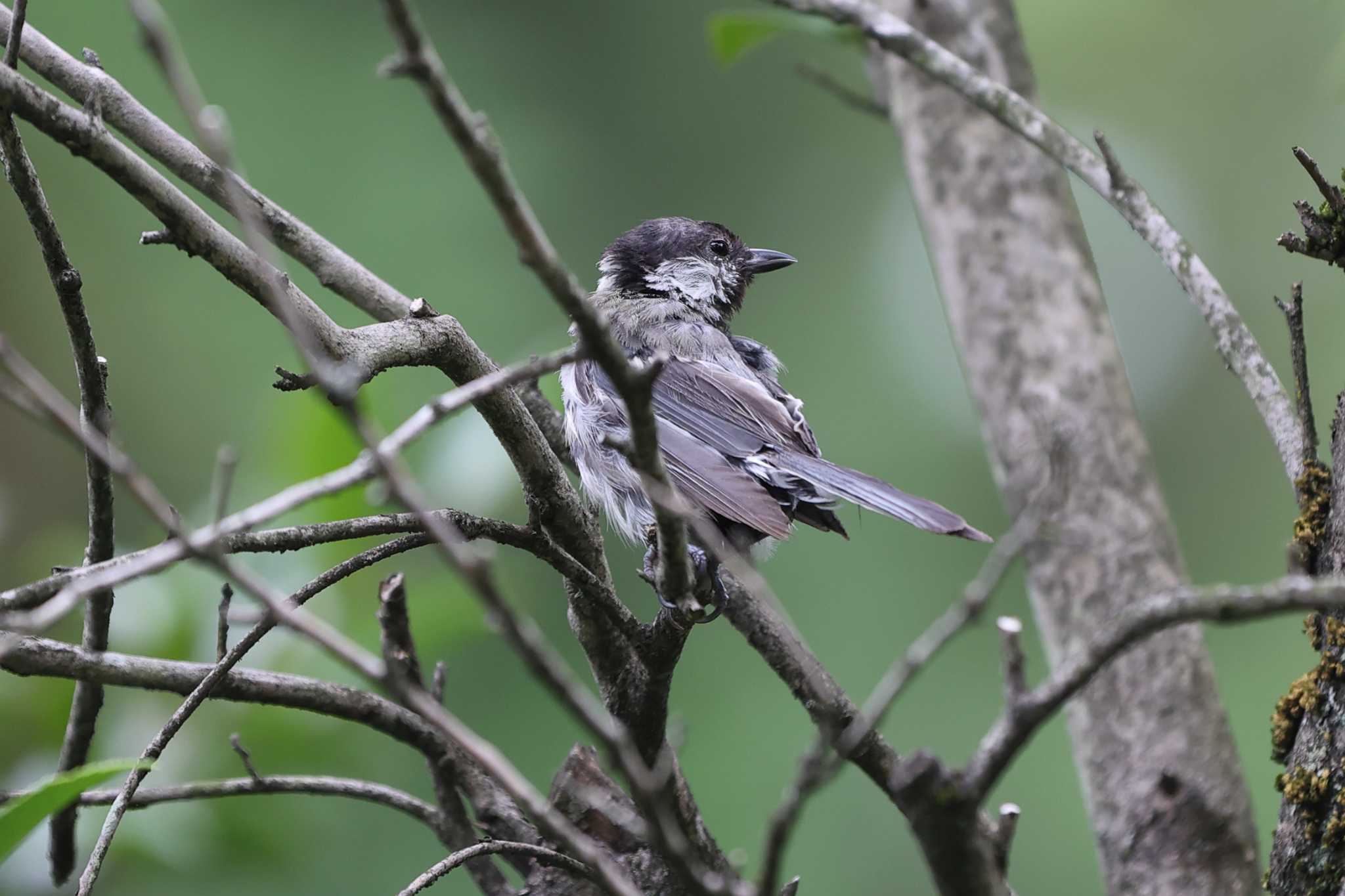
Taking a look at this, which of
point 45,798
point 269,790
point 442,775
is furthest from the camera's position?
point 442,775

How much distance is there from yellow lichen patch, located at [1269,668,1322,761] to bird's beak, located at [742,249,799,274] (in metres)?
2.69

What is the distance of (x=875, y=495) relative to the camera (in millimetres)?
2572

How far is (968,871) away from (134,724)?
260 centimetres

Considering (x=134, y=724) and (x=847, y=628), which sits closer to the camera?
(x=134, y=724)

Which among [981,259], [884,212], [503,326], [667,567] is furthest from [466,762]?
[884,212]

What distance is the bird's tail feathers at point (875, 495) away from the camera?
2.23 m

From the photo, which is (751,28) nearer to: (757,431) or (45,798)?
(757,431)

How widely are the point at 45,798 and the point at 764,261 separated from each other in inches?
135

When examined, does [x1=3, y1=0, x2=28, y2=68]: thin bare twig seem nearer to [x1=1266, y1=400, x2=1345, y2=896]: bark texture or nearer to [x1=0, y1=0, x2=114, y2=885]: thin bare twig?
[x1=0, y1=0, x2=114, y2=885]: thin bare twig

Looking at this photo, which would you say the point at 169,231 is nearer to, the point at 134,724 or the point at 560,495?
the point at 560,495

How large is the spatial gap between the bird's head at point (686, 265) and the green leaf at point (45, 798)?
3011 mm

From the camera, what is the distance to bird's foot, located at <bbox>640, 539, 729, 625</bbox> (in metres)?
2.04

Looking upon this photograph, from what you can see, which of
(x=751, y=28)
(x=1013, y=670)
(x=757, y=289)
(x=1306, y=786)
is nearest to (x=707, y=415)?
(x=751, y=28)

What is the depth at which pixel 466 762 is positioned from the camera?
2.56 metres
